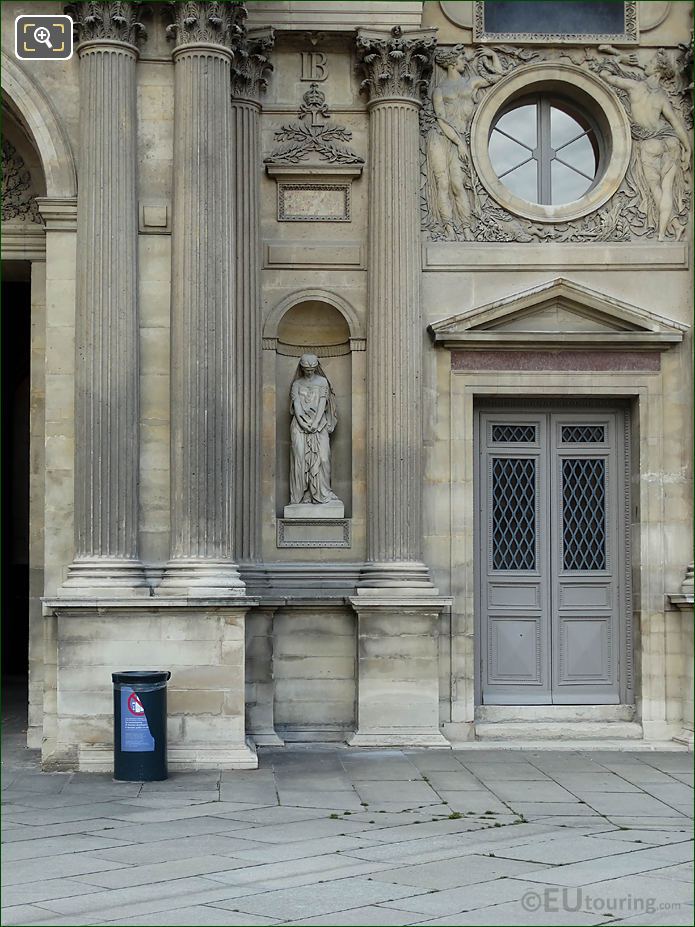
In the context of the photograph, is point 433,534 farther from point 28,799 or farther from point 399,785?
point 28,799

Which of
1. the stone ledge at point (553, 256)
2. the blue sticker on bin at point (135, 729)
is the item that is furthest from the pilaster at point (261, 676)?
the stone ledge at point (553, 256)

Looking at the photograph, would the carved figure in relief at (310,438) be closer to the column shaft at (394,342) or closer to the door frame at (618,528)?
the column shaft at (394,342)

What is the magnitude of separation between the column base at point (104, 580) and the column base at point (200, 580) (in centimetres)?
26

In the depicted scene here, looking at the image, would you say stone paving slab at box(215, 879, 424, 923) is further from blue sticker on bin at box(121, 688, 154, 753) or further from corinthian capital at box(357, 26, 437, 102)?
corinthian capital at box(357, 26, 437, 102)

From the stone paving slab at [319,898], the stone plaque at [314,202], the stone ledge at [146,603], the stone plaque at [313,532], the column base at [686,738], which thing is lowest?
the column base at [686,738]

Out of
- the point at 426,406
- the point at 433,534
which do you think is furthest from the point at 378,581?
the point at 426,406

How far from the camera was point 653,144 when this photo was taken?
687 inches

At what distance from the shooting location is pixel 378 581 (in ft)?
53.8

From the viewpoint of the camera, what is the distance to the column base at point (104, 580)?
14938 millimetres

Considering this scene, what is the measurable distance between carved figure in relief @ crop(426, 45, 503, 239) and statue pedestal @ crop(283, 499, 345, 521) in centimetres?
356

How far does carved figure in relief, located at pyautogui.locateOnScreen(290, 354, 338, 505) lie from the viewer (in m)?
16.9

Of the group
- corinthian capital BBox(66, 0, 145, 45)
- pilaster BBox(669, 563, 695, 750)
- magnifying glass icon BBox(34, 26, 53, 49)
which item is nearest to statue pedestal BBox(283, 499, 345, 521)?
pilaster BBox(669, 563, 695, 750)

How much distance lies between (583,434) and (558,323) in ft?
4.59

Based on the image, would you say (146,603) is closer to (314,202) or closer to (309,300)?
(309,300)
